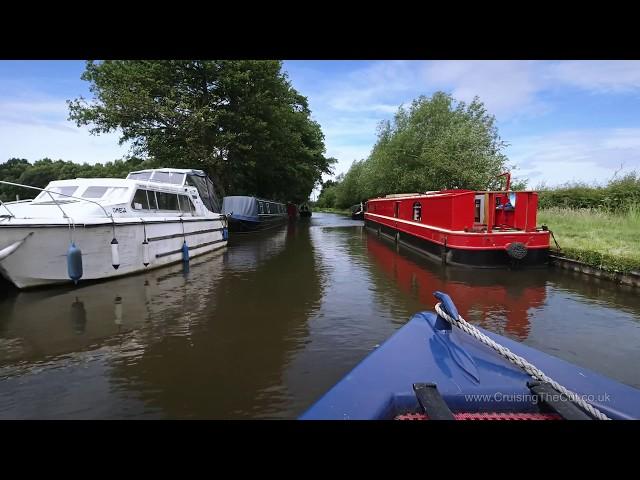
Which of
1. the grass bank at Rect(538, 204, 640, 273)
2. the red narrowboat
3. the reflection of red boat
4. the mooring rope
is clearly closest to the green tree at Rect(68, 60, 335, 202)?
the red narrowboat

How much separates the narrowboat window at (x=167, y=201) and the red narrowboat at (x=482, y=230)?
8.97 metres

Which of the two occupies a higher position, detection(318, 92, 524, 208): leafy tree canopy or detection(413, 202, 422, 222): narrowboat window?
detection(318, 92, 524, 208): leafy tree canopy

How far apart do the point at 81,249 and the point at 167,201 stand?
446 cm

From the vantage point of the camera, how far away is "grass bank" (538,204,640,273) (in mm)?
9813

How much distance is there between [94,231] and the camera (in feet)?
29.6

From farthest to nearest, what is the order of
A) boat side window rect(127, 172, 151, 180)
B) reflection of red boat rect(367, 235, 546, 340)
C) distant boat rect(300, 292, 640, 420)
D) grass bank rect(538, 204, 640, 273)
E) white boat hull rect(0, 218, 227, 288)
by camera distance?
boat side window rect(127, 172, 151, 180), grass bank rect(538, 204, 640, 273), white boat hull rect(0, 218, 227, 288), reflection of red boat rect(367, 235, 546, 340), distant boat rect(300, 292, 640, 420)

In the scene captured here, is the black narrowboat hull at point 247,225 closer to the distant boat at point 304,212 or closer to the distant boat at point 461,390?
the distant boat at point 461,390

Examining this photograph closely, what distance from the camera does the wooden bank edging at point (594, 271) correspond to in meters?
9.05

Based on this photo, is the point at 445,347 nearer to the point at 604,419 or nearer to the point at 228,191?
the point at 604,419

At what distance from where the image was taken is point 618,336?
6.04m

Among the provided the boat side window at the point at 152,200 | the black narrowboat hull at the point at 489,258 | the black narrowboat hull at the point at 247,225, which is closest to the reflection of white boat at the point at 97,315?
the boat side window at the point at 152,200

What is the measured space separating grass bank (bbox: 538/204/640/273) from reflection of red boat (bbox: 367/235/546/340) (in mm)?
1554

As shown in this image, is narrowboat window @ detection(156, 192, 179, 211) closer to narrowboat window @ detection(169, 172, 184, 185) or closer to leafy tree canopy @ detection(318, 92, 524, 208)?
narrowboat window @ detection(169, 172, 184, 185)
